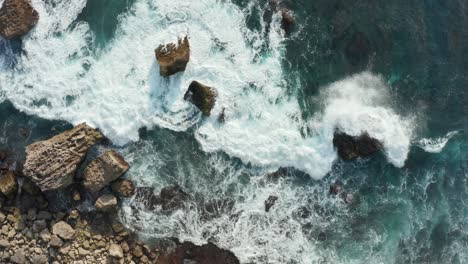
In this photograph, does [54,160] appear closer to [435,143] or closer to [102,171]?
[102,171]

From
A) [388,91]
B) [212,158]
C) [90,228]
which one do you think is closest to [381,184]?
[388,91]

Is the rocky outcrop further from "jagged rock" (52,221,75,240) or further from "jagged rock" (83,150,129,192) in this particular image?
"jagged rock" (52,221,75,240)

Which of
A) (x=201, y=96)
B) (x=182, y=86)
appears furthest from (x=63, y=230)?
(x=201, y=96)

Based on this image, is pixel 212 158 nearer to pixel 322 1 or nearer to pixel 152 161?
pixel 152 161

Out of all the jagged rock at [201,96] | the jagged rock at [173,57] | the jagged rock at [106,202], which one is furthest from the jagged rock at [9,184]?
the jagged rock at [201,96]

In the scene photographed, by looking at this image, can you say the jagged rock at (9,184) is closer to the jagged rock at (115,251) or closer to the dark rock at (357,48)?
the jagged rock at (115,251)

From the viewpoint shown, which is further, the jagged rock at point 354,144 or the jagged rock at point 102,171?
the jagged rock at point 354,144

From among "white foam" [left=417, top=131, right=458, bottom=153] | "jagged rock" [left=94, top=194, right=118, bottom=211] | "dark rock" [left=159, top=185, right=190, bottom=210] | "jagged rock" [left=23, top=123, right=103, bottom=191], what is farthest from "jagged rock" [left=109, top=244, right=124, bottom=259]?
"white foam" [left=417, top=131, right=458, bottom=153]
